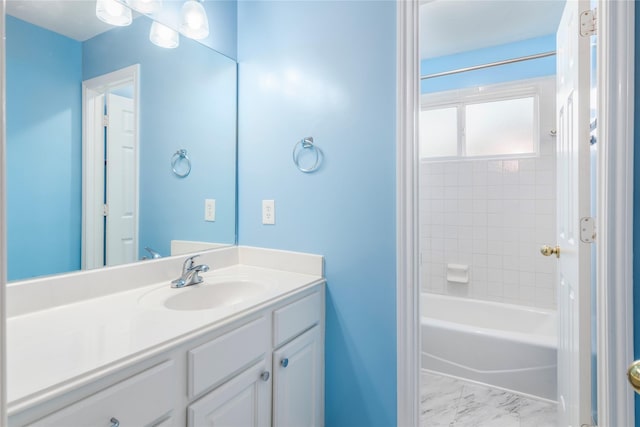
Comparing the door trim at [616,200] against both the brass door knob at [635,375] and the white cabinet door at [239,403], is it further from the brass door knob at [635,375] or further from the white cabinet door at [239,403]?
the white cabinet door at [239,403]

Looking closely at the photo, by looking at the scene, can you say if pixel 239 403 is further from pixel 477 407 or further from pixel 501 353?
pixel 501 353

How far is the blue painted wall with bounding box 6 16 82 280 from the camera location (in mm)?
1043

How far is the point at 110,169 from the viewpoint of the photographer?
131cm

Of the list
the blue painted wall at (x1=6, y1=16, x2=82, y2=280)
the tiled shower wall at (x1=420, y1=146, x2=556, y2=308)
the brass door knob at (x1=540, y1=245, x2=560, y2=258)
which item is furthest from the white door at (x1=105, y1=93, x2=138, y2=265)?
the tiled shower wall at (x1=420, y1=146, x2=556, y2=308)

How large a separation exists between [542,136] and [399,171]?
1.90 meters

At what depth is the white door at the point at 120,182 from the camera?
1.31 metres

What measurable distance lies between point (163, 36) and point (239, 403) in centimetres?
151

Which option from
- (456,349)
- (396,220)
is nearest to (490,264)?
(456,349)

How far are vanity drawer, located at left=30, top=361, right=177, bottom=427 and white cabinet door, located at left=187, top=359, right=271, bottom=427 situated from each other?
0.12m

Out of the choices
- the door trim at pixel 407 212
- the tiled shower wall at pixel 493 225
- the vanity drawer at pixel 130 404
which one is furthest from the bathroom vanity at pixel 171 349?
the tiled shower wall at pixel 493 225

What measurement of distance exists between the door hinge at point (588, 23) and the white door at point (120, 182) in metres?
1.70

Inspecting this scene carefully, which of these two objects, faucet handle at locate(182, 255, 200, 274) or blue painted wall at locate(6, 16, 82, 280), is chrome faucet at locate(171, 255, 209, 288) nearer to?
faucet handle at locate(182, 255, 200, 274)

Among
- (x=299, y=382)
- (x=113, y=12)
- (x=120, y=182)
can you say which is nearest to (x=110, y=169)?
(x=120, y=182)

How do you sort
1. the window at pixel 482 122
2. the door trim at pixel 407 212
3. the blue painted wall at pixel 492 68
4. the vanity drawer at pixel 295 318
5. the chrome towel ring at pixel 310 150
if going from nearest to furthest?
the vanity drawer at pixel 295 318 → the door trim at pixel 407 212 → the chrome towel ring at pixel 310 150 → the blue painted wall at pixel 492 68 → the window at pixel 482 122
